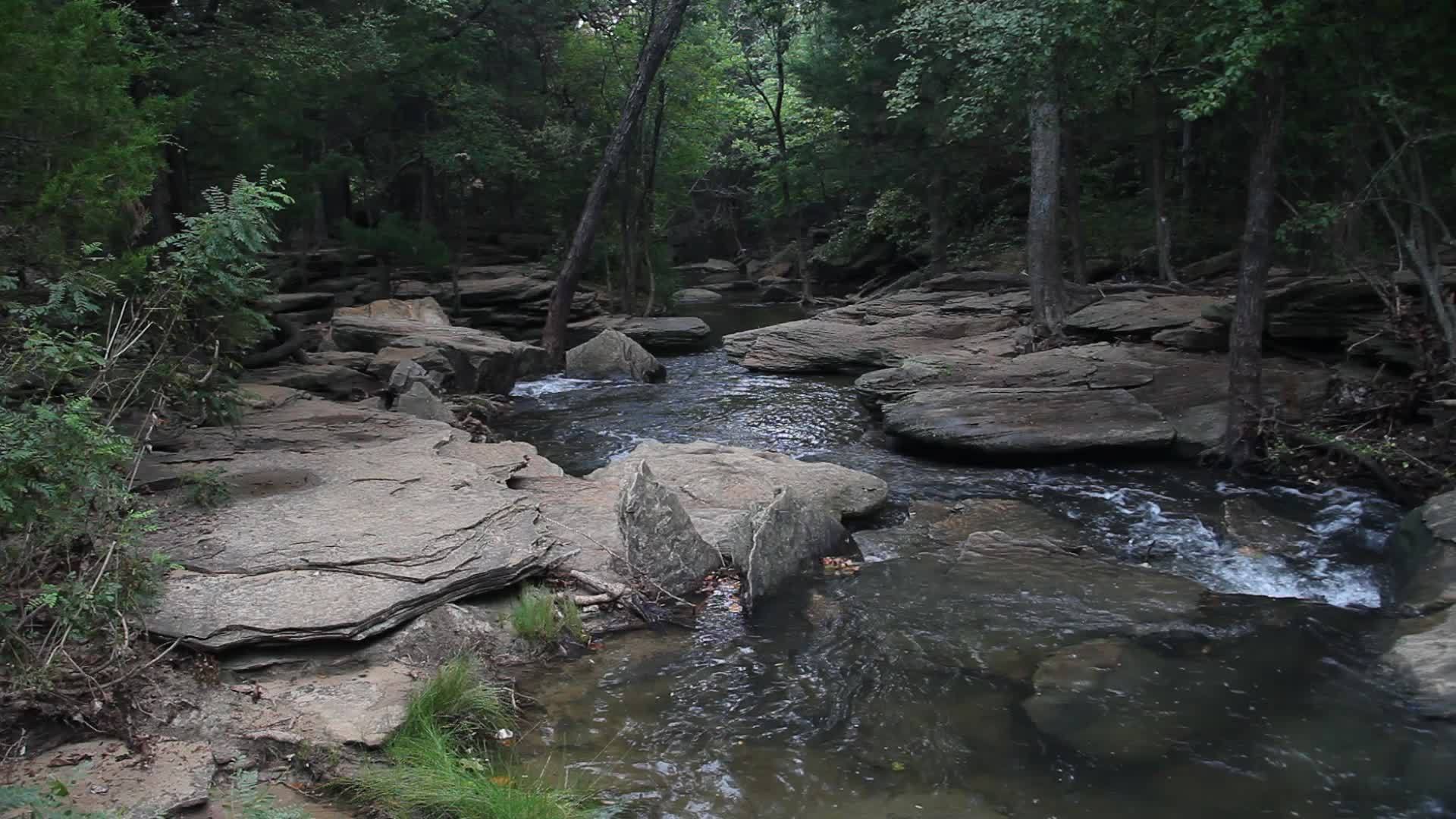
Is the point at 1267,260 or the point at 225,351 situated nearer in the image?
the point at 225,351

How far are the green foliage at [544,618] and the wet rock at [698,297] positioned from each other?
21.2 m

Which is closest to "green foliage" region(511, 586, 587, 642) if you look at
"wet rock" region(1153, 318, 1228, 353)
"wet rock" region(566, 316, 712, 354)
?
"wet rock" region(1153, 318, 1228, 353)

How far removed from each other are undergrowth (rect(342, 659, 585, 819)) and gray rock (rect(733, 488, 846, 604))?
1.97 meters

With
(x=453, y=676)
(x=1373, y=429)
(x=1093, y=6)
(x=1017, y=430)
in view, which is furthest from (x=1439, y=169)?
(x=453, y=676)

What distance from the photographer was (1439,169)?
883cm

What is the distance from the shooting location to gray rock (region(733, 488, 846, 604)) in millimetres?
6363

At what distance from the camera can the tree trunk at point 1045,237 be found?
14.7 meters

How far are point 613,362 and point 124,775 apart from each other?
12.1 m

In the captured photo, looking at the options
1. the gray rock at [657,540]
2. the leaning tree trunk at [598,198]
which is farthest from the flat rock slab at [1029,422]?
the leaning tree trunk at [598,198]

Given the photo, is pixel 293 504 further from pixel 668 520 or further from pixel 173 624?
pixel 668 520

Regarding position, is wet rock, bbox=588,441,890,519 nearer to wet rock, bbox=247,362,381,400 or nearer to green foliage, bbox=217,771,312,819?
green foliage, bbox=217,771,312,819

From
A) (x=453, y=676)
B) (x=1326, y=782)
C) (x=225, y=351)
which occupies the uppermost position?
(x=225, y=351)

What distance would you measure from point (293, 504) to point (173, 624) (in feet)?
5.57

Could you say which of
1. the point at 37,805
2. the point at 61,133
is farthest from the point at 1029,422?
the point at 37,805
